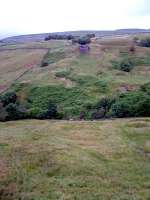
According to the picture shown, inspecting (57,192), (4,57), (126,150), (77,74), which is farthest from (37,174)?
(4,57)

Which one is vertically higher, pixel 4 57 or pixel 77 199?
pixel 77 199

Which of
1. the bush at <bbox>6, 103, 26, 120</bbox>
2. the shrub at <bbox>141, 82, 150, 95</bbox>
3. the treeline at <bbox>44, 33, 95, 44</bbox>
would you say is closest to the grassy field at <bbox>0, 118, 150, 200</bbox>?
the bush at <bbox>6, 103, 26, 120</bbox>

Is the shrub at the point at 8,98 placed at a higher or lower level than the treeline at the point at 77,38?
lower

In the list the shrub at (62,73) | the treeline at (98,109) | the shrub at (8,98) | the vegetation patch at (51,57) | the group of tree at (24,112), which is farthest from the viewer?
the vegetation patch at (51,57)

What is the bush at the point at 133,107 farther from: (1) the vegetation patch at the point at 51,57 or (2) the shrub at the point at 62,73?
(1) the vegetation patch at the point at 51,57

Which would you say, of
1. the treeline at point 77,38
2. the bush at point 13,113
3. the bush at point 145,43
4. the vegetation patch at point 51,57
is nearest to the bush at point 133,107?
the bush at point 13,113

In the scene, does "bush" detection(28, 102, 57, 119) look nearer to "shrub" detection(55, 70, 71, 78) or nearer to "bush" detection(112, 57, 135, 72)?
"shrub" detection(55, 70, 71, 78)

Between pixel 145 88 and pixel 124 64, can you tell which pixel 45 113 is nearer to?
pixel 145 88

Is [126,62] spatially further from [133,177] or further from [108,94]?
[133,177]
